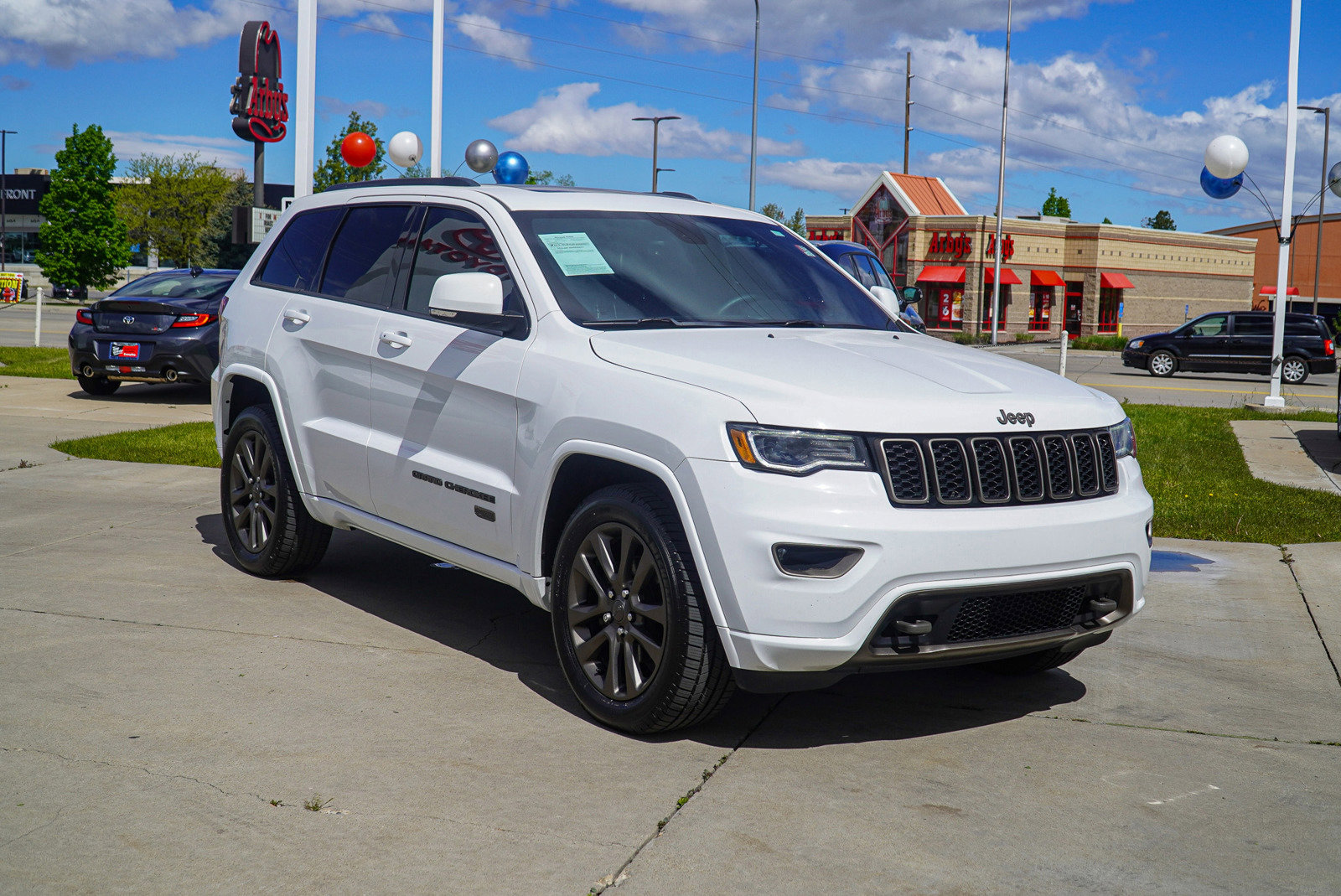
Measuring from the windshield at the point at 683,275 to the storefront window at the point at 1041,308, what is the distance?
53.0 m

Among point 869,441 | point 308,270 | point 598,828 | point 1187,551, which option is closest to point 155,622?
point 308,270

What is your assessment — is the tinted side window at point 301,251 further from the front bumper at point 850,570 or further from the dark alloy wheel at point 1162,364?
the dark alloy wheel at point 1162,364

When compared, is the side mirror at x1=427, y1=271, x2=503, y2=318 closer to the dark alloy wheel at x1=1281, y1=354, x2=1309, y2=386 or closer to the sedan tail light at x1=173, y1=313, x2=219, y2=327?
the sedan tail light at x1=173, y1=313, x2=219, y2=327

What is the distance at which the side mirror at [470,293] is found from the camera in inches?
177

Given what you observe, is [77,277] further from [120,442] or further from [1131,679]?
[1131,679]

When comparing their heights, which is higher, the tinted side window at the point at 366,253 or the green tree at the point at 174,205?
the green tree at the point at 174,205

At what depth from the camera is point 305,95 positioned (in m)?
13.7

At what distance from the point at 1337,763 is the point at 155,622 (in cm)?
472

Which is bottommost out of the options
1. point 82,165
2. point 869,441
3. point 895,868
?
point 895,868

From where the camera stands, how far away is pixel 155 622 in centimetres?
546

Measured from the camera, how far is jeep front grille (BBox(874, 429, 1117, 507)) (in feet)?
12.5

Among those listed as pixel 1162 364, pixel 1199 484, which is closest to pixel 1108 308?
pixel 1162 364

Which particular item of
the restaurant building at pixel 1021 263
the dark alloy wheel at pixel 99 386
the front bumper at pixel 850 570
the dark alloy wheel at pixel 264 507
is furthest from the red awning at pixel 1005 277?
the front bumper at pixel 850 570

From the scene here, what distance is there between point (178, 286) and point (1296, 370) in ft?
80.5
